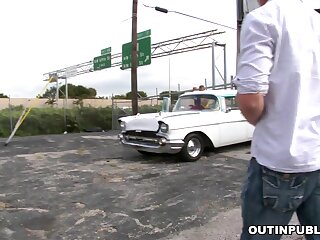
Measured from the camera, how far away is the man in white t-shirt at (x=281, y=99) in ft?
5.15

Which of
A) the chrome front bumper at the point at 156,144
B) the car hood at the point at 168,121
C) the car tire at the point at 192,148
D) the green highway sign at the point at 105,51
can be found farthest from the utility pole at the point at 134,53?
the green highway sign at the point at 105,51

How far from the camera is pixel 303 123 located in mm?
1611

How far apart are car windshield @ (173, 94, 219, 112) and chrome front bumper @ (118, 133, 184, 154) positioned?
144 centimetres

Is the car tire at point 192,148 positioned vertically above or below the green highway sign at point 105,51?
below

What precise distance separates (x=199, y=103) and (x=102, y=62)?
22.3m

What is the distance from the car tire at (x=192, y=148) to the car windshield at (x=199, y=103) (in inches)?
37.9

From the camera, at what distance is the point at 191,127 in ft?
28.6

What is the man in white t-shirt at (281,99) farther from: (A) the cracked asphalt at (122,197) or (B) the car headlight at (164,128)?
(B) the car headlight at (164,128)

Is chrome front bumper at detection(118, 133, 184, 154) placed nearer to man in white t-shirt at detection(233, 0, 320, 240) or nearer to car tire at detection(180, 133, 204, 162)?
car tire at detection(180, 133, 204, 162)

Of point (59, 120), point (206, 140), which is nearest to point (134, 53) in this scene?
point (59, 120)

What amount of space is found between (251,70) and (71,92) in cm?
7206

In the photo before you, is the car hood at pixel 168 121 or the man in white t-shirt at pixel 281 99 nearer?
the man in white t-shirt at pixel 281 99

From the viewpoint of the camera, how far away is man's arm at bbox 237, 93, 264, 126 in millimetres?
1569

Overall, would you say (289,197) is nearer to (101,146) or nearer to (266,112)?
(266,112)
